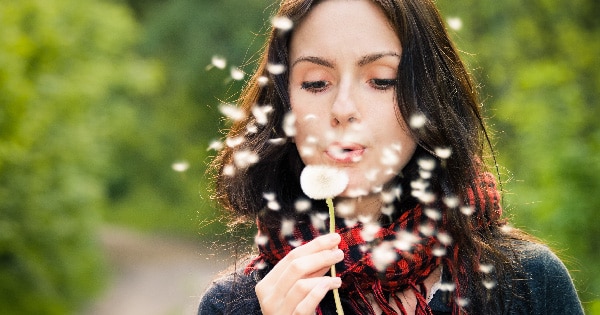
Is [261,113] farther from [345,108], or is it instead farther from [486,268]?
[486,268]

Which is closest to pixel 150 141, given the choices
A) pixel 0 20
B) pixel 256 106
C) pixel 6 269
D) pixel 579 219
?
pixel 6 269

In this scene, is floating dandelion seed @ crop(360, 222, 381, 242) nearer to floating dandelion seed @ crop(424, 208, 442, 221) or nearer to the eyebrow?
floating dandelion seed @ crop(424, 208, 442, 221)

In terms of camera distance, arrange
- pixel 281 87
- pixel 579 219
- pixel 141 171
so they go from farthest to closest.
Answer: pixel 141 171, pixel 579 219, pixel 281 87

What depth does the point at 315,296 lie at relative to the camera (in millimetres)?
1668

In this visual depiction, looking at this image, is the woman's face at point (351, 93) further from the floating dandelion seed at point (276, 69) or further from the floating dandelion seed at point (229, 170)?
the floating dandelion seed at point (229, 170)

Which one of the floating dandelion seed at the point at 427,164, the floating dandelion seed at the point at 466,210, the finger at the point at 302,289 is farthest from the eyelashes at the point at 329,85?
the finger at the point at 302,289

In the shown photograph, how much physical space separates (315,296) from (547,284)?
668mm

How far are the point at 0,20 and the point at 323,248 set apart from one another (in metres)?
5.62

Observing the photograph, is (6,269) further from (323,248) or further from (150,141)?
(150,141)

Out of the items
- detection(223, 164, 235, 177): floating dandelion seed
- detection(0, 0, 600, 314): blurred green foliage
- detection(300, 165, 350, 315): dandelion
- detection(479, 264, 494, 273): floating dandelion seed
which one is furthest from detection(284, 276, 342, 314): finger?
detection(0, 0, 600, 314): blurred green foliage

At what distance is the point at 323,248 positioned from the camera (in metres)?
1.71

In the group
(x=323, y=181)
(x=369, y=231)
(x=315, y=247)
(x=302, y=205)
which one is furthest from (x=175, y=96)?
(x=315, y=247)

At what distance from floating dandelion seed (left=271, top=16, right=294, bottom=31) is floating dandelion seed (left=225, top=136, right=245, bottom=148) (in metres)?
0.32

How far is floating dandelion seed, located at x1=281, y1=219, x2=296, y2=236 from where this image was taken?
6.72ft
